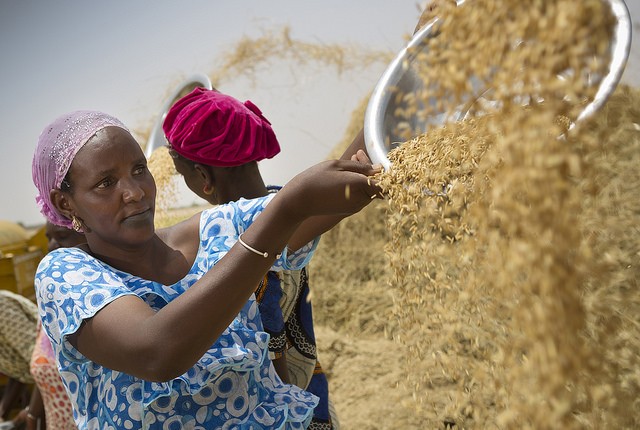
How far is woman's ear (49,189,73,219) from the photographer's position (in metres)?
1.55

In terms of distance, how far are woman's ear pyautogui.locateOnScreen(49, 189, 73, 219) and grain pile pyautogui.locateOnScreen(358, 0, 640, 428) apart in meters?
0.71

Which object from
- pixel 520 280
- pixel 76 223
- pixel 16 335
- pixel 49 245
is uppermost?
pixel 76 223

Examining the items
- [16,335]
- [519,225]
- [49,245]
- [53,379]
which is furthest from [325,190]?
[16,335]

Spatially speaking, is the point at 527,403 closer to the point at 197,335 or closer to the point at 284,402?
the point at 197,335

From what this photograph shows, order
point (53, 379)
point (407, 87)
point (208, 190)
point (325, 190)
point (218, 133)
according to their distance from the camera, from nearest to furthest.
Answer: point (325, 190)
point (407, 87)
point (218, 133)
point (208, 190)
point (53, 379)

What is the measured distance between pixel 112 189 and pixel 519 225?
0.85 m

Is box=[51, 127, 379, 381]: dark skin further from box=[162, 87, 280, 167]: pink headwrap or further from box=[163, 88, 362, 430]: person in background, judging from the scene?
box=[162, 87, 280, 167]: pink headwrap

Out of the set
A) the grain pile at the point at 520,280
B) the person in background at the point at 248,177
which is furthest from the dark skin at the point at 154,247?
the person in background at the point at 248,177

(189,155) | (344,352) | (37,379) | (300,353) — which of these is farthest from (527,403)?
(344,352)

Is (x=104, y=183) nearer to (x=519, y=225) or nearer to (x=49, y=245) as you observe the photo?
(x=519, y=225)

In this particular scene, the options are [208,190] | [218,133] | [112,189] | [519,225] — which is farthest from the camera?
[208,190]

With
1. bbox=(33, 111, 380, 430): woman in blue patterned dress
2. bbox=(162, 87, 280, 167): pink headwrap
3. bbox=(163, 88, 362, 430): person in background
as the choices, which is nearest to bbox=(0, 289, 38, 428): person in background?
bbox=(163, 88, 362, 430): person in background

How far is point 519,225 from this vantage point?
1.03 m

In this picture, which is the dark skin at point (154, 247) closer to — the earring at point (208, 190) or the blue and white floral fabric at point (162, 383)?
the blue and white floral fabric at point (162, 383)
